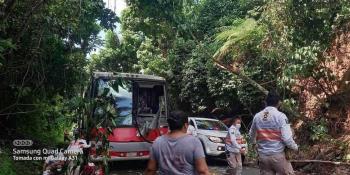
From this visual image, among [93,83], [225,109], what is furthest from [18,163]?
[225,109]

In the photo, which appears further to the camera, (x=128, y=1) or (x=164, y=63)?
(x=164, y=63)

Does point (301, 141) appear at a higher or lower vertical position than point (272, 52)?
lower

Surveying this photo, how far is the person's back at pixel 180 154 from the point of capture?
405cm

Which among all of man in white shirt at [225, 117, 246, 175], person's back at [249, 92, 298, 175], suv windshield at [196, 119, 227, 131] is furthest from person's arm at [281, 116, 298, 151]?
suv windshield at [196, 119, 227, 131]

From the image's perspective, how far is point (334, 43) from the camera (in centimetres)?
1318

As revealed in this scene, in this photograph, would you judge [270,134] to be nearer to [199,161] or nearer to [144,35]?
[199,161]

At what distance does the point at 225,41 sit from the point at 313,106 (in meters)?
4.78

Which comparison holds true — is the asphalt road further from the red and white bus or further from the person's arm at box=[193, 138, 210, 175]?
the person's arm at box=[193, 138, 210, 175]

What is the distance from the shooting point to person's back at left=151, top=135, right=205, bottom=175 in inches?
160

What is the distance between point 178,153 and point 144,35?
427 inches

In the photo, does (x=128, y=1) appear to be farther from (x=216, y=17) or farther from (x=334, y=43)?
(x=216, y=17)

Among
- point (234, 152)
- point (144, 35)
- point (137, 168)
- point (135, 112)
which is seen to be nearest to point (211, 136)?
point (137, 168)

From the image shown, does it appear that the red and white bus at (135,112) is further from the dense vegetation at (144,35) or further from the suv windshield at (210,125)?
the suv windshield at (210,125)

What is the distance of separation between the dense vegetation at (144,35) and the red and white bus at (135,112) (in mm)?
1097
